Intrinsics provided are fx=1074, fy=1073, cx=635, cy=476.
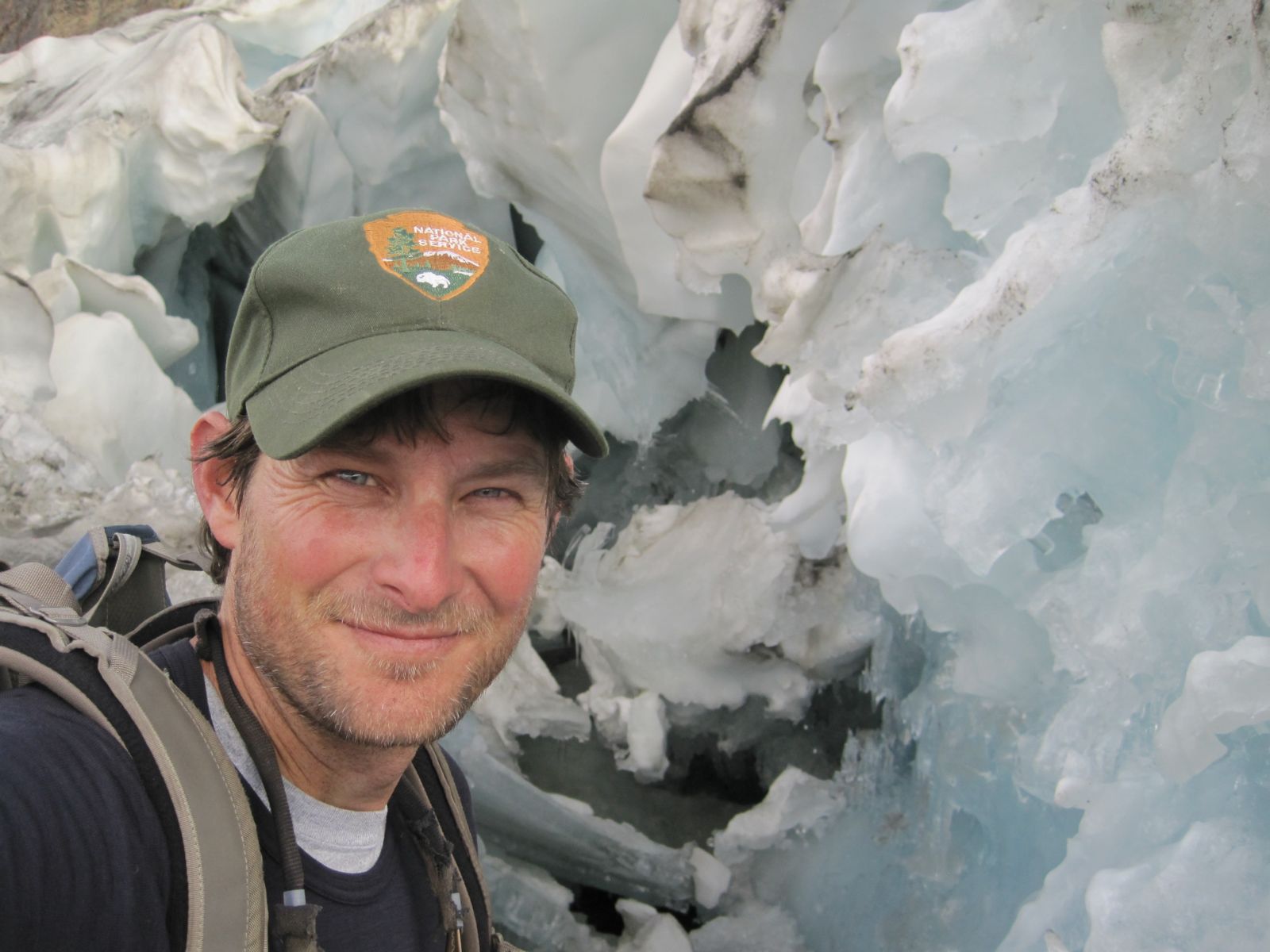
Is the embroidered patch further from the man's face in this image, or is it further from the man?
the man's face

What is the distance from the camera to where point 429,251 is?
3.11 ft

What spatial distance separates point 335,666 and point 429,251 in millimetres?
368

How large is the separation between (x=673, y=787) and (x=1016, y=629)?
1.13m

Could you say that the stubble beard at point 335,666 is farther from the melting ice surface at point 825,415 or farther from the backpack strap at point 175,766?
the melting ice surface at point 825,415

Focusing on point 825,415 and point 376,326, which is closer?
point 376,326

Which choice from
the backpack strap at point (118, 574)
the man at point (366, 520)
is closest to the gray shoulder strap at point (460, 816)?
the man at point (366, 520)

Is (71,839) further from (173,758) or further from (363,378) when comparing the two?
(363,378)

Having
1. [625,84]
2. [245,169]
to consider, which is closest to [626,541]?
[625,84]

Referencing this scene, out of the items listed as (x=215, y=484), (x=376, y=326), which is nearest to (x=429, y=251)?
(x=376, y=326)

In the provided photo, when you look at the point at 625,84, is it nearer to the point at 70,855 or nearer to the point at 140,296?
the point at 140,296

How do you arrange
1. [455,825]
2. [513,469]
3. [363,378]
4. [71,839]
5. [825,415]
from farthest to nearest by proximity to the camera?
[825,415] → [455,825] → [513,469] → [363,378] → [71,839]

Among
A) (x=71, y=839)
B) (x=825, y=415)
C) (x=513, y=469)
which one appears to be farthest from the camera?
(x=825, y=415)

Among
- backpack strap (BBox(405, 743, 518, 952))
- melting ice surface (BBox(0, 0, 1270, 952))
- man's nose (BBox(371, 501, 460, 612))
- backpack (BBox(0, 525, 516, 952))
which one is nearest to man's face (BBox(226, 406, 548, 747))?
man's nose (BBox(371, 501, 460, 612))

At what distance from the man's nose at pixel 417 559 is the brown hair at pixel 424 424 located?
7 centimetres
